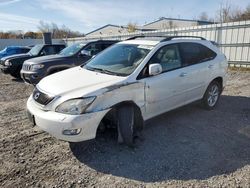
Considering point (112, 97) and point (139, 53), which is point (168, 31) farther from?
point (112, 97)

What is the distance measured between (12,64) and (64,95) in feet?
26.1

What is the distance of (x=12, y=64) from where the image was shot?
9.90 m

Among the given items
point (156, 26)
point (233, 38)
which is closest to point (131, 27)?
point (156, 26)

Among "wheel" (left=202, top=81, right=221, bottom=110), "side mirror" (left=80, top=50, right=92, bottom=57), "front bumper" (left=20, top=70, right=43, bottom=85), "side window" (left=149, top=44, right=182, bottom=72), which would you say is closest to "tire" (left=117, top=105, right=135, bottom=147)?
"side window" (left=149, top=44, right=182, bottom=72)

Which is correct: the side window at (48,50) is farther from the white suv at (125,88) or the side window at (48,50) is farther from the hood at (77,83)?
the hood at (77,83)

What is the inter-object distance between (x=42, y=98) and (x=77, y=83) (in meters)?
0.57

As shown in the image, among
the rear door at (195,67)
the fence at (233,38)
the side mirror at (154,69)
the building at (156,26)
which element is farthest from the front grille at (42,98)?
the building at (156,26)

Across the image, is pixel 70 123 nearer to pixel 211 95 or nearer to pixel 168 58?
pixel 168 58

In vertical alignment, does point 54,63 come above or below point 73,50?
below

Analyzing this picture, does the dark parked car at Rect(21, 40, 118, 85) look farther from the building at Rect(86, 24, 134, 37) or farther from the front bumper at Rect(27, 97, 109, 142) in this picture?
the building at Rect(86, 24, 134, 37)

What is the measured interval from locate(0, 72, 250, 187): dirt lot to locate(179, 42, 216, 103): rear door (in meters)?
0.61

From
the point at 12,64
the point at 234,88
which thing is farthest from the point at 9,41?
the point at 234,88

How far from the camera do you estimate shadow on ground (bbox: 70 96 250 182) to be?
10.1 ft

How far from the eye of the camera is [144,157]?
3393 millimetres
